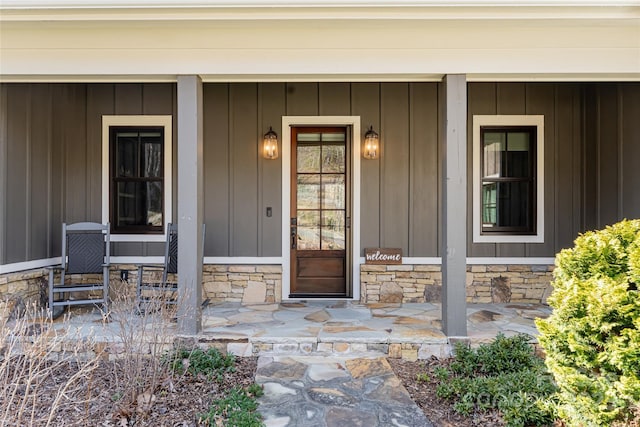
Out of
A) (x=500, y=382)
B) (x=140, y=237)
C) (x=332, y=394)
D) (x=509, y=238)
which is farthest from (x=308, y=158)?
(x=500, y=382)

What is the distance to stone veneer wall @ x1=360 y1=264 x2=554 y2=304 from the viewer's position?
5066 mm

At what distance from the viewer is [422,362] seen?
3598mm

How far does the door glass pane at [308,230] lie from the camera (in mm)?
5238

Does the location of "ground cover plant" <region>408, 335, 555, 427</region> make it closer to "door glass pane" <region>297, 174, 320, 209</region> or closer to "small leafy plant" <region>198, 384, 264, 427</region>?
"small leafy plant" <region>198, 384, 264, 427</region>

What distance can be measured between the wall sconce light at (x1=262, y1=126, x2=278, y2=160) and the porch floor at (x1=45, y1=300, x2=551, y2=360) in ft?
6.08

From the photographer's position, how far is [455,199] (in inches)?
146

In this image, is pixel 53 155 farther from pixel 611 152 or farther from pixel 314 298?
pixel 611 152

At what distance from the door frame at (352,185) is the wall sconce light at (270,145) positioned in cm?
11

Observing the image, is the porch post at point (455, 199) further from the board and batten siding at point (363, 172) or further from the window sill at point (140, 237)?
the window sill at point (140, 237)

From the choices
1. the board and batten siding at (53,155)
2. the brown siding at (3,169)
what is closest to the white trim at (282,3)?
the brown siding at (3,169)

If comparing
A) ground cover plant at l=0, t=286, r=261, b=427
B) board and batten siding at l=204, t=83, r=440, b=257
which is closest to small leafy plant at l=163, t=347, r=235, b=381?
ground cover plant at l=0, t=286, r=261, b=427

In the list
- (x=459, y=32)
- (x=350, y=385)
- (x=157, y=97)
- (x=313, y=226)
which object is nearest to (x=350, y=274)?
(x=313, y=226)

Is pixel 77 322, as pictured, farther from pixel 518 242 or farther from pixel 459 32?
pixel 518 242

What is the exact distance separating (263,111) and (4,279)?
3298 millimetres
